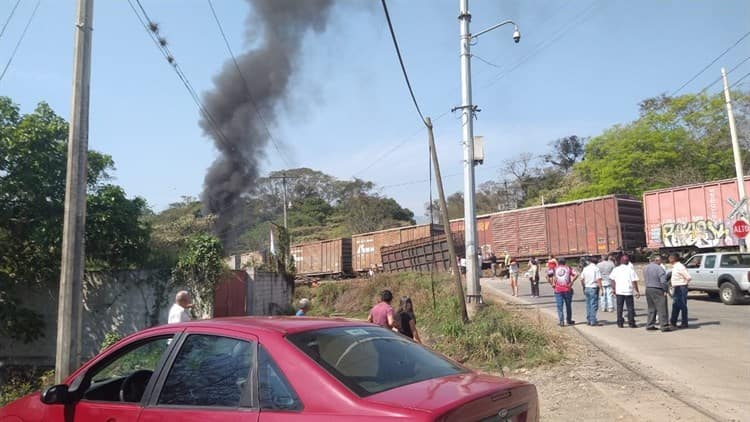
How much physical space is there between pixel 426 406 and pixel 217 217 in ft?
78.3

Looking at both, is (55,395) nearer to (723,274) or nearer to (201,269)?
(201,269)

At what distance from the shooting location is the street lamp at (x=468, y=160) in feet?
43.5

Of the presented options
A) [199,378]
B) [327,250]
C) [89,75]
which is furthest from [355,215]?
[199,378]

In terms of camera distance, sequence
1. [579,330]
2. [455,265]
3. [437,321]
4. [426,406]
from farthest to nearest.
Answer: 1. [437,321]
2. [455,265]
3. [579,330]
4. [426,406]

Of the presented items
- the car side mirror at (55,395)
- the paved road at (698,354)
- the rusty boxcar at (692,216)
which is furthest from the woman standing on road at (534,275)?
the car side mirror at (55,395)

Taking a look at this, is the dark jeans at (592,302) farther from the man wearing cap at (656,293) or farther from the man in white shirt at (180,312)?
the man in white shirt at (180,312)

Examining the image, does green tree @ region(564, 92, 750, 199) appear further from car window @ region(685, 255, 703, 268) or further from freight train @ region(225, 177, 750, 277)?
car window @ region(685, 255, 703, 268)

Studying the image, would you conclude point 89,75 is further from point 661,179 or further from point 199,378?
point 661,179

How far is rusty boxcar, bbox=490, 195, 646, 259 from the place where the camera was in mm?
27094

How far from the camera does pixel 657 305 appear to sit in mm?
11078

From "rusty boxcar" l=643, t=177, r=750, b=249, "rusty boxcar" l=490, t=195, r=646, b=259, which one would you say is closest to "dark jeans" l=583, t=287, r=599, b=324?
"rusty boxcar" l=643, t=177, r=750, b=249

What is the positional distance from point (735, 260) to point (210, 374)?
57.6 ft

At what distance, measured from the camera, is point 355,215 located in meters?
62.5

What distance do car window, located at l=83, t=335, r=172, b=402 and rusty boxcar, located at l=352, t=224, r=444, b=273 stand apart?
28.7 metres
